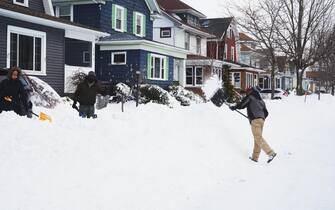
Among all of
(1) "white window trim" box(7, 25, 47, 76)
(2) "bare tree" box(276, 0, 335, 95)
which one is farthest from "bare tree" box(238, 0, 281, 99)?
(1) "white window trim" box(7, 25, 47, 76)

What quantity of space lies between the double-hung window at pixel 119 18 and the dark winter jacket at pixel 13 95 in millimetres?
19391

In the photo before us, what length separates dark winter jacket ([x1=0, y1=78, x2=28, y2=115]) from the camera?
9656 millimetres

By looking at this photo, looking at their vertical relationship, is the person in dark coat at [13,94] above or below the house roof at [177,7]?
below

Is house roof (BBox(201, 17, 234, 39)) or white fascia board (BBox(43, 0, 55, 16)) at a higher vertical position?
house roof (BBox(201, 17, 234, 39))

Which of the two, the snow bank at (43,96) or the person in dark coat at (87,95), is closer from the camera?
the person in dark coat at (87,95)

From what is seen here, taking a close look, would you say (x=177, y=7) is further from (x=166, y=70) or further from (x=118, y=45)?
(x=118, y=45)

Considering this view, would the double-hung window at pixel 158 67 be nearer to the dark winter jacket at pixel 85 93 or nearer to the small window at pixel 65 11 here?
the small window at pixel 65 11

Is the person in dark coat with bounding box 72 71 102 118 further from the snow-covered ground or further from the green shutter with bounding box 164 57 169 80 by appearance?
the green shutter with bounding box 164 57 169 80

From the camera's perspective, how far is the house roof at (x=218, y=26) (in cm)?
4912

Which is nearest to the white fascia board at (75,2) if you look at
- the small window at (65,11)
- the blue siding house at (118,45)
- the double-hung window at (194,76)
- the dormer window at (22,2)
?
the blue siding house at (118,45)

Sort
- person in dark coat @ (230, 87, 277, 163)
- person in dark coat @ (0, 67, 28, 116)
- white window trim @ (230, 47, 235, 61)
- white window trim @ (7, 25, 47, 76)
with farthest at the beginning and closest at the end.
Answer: white window trim @ (230, 47, 235, 61) → white window trim @ (7, 25, 47, 76) → person in dark coat @ (230, 87, 277, 163) → person in dark coat @ (0, 67, 28, 116)

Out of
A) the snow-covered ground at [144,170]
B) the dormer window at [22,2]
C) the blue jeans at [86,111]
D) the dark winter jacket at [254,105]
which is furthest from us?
the dormer window at [22,2]

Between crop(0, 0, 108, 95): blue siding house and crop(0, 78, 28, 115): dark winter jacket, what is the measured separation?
25.6 ft

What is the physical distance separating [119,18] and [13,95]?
66.8 feet
